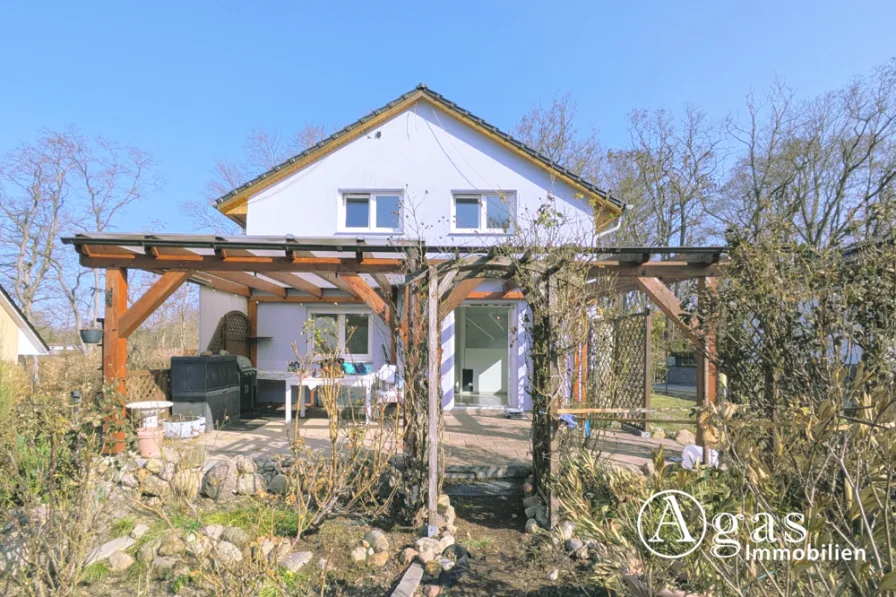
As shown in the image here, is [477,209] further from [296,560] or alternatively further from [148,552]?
[148,552]

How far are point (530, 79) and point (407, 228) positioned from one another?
7.66 m

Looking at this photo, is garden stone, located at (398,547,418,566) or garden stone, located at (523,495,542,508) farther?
garden stone, located at (523,495,542,508)

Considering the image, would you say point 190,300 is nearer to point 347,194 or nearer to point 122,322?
point 347,194

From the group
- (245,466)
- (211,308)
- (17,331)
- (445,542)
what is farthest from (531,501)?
(17,331)

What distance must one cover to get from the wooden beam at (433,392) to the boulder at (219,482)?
2307mm

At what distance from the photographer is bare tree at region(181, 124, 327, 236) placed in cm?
2269

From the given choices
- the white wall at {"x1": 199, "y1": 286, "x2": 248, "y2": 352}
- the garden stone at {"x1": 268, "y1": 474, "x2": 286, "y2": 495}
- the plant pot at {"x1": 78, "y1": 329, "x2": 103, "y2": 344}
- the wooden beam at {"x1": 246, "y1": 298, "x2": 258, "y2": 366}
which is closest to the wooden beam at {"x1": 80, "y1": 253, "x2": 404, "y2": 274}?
the plant pot at {"x1": 78, "y1": 329, "x2": 103, "y2": 344}

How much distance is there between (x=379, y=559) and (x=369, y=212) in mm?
7486

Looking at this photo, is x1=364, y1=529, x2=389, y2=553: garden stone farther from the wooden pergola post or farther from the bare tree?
the bare tree

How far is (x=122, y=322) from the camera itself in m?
6.16

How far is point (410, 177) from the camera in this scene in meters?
10.1

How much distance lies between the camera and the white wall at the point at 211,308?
1009cm

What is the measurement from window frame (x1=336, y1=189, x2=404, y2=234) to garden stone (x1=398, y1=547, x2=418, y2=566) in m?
6.89

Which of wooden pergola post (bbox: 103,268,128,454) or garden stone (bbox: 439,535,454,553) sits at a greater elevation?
wooden pergola post (bbox: 103,268,128,454)
